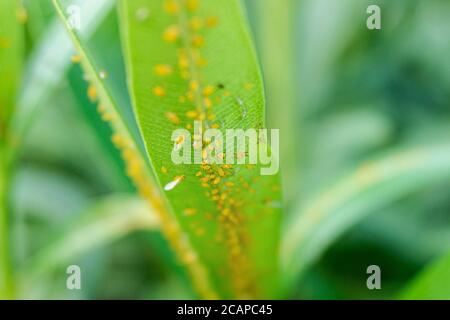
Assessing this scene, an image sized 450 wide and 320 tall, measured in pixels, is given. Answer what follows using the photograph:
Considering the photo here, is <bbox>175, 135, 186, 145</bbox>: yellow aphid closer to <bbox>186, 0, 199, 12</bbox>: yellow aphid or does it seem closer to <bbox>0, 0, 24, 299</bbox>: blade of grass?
<bbox>186, 0, 199, 12</bbox>: yellow aphid

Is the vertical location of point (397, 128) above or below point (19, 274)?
above

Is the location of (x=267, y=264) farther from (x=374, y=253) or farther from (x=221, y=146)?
(x=374, y=253)

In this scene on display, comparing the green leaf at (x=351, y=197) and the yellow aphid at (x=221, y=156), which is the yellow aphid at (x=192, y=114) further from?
the green leaf at (x=351, y=197)

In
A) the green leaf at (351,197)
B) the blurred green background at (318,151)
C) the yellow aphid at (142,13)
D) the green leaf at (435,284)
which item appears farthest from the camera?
the blurred green background at (318,151)

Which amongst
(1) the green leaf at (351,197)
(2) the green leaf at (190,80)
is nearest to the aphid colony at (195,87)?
(2) the green leaf at (190,80)

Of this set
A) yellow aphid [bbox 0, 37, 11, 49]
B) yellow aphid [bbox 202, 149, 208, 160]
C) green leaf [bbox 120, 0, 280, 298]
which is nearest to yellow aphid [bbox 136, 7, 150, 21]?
green leaf [bbox 120, 0, 280, 298]
